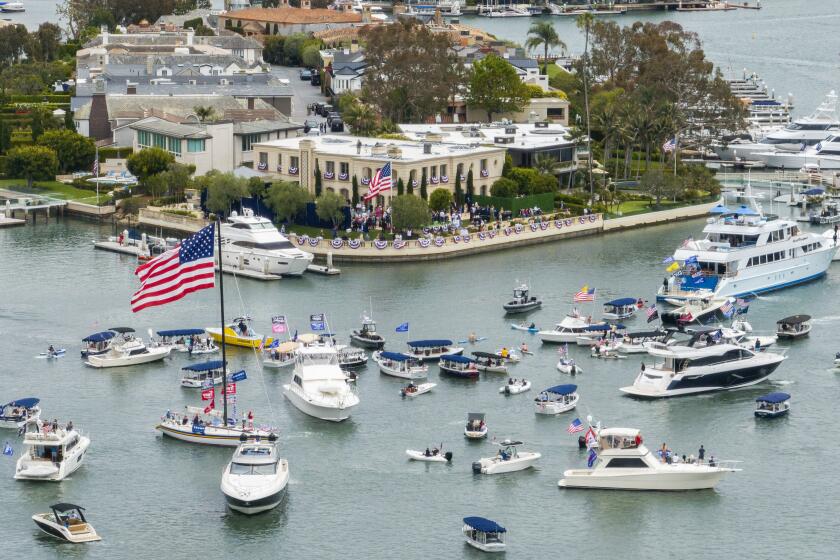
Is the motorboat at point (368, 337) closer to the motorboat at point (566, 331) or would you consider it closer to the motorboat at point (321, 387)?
the motorboat at point (321, 387)

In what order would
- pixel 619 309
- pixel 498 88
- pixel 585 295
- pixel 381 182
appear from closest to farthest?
pixel 585 295 < pixel 619 309 < pixel 381 182 < pixel 498 88

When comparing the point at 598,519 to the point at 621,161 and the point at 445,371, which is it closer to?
the point at 445,371

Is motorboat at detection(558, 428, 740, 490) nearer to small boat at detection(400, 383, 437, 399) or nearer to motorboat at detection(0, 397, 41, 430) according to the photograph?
small boat at detection(400, 383, 437, 399)

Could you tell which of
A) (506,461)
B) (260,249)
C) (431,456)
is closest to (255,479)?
(431,456)

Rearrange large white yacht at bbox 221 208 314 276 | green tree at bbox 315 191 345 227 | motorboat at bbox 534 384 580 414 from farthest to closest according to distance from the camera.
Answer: green tree at bbox 315 191 345 227 → large white yacht at bbox 221 208 314 276 → motorboat at bbox 534 384 580 414

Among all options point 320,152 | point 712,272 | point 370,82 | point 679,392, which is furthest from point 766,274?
A: point 370,82

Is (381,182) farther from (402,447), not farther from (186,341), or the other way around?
(402,447)

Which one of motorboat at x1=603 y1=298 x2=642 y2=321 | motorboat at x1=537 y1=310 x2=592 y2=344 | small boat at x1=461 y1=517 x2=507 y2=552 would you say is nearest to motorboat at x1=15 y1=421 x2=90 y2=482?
small boat at x1=461 y1=517 x2=507 y2=552
